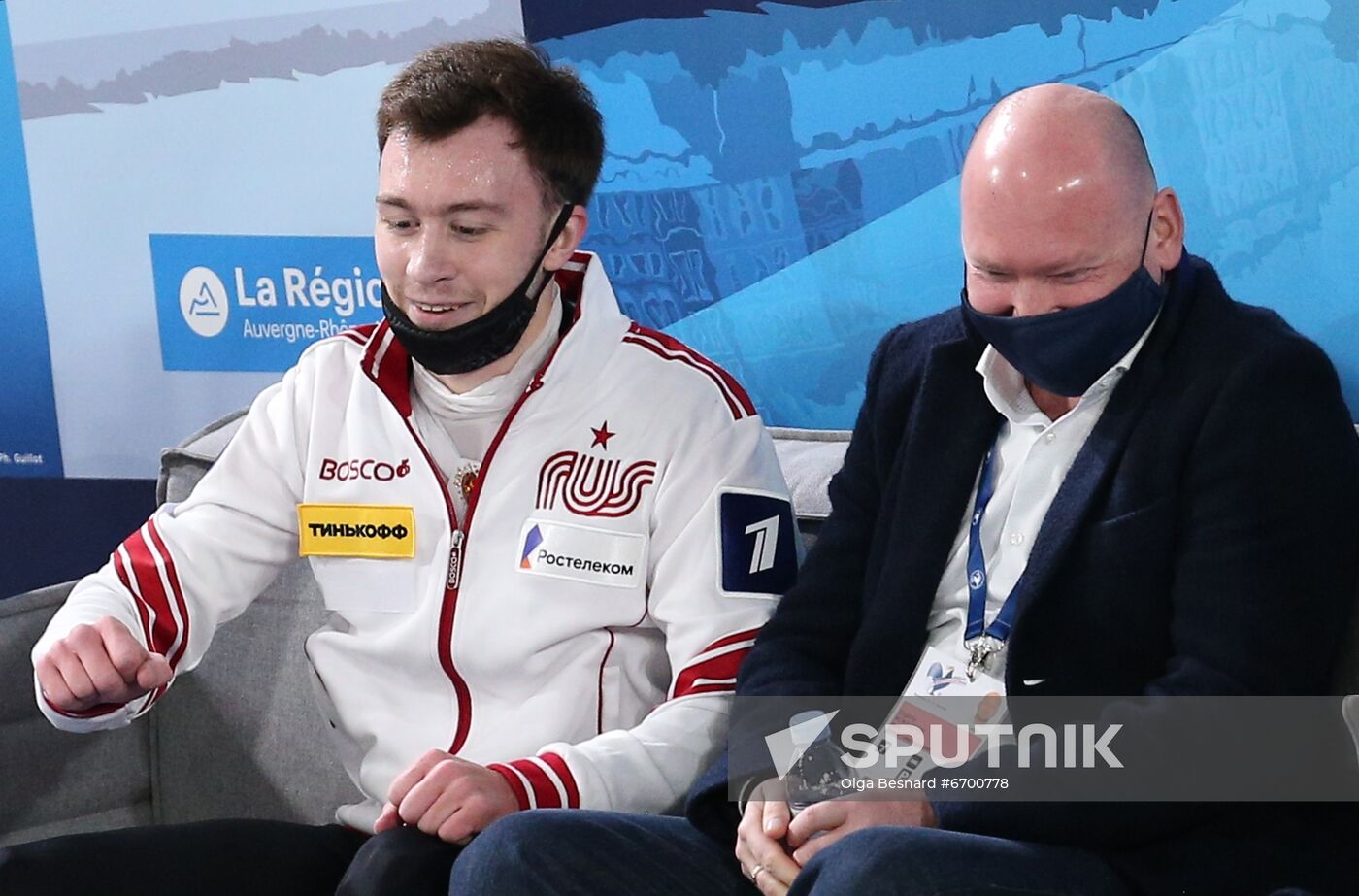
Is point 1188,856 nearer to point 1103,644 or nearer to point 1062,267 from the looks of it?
point 1103,644

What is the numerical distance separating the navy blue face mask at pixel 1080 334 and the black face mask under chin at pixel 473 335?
22.6 inches

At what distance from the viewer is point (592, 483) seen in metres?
2.02

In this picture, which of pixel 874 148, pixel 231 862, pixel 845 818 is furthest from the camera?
pixel 874 148

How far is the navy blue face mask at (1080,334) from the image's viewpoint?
166 centimetres

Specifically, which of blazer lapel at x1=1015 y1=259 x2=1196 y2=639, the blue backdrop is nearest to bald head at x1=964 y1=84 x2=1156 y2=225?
blazer lapel at x1=1015 y1=259 x2=1196 y2=639

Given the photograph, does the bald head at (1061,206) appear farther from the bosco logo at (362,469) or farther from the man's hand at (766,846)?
the bosco logo at (362,469)

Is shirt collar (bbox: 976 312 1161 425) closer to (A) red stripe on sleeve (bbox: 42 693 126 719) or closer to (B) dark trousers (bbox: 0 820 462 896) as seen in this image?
(B) dark trousers (bbox: 0 820 462 896)

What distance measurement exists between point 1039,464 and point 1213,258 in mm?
659

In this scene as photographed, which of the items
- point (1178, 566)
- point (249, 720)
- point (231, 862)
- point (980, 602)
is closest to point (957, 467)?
point (980, 602)

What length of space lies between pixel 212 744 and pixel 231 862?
24.6 inches

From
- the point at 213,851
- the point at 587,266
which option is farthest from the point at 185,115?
the point at 213,851

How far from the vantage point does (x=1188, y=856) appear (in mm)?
1568

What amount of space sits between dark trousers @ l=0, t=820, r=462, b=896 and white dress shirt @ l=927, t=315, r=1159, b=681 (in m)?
0.58

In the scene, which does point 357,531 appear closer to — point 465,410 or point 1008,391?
point 465,410
